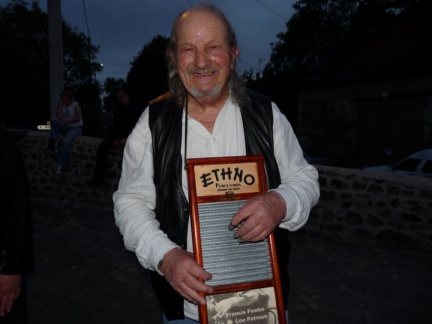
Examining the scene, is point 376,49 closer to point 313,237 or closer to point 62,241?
point 313,237

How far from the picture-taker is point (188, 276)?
4.39 feet

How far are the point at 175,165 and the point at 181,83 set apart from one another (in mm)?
415

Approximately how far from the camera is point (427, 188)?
4.88m

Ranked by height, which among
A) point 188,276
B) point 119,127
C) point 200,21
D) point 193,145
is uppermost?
point 119,127

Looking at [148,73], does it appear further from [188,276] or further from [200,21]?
[188,276]

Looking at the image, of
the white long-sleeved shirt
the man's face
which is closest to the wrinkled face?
the white long-sleeved shirt

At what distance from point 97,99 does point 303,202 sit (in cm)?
4228

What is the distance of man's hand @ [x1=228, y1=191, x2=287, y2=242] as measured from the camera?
1393mm

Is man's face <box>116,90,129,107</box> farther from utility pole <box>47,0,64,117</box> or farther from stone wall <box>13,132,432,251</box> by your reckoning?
stone wall <box>13,132,432,251</box>

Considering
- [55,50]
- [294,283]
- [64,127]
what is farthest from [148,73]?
[294,283]

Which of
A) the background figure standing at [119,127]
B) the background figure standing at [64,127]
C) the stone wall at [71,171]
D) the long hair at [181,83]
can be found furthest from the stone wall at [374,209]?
the background figure standing at [64,127]

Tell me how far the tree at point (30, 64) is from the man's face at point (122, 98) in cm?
1689

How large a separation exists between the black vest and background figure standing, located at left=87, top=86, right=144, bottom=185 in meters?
4.97

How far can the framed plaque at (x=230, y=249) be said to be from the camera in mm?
1444
